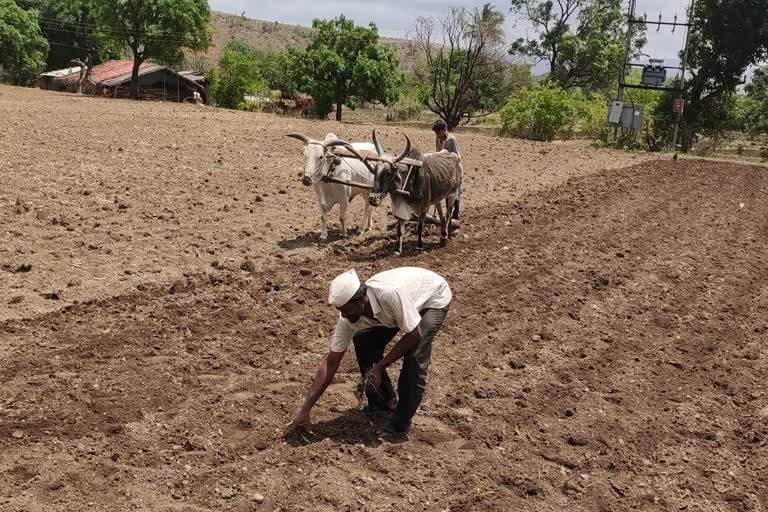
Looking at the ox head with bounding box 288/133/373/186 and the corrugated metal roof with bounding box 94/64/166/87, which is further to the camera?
the corrugated metal roof with bounding box 94/64/166/87

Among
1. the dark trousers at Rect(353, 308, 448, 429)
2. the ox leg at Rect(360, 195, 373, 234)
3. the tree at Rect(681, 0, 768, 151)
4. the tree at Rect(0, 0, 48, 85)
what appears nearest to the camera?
the dark trousers at Rect(353, 308, 448, 429)

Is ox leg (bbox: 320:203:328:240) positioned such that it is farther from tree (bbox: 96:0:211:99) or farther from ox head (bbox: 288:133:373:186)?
tree (bbox: 96:0:211:99)

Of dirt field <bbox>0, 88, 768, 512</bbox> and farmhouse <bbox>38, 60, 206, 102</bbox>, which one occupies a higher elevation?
farmhouse <bbox>38, 60, 206, 102</bbox>

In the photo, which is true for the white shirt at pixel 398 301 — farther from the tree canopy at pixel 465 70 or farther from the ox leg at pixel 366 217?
the tree canopy at pixel 465 70

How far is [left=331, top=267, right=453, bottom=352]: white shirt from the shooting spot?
18.3 ft

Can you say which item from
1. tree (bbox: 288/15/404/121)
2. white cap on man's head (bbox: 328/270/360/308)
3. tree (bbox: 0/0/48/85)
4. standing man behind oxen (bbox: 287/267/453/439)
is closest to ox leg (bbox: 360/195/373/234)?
standing man behind oxen (bbox: 287/267/453/439)

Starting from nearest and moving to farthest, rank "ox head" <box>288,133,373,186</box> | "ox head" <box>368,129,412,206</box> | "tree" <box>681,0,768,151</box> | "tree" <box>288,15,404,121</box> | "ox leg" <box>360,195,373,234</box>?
"ox head" <box>368,129,412,206</box> < "ox head" <box>288,133,373,186</box> < "ox leg" <box>360,195,373,234</box> < "tree" <box>681,0,768,151</box> < "tree" <box>288,15,404,121</box>

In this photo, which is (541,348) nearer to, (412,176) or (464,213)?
(412,176)

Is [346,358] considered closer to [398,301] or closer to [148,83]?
[398,301]

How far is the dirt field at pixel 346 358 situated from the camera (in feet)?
18.2

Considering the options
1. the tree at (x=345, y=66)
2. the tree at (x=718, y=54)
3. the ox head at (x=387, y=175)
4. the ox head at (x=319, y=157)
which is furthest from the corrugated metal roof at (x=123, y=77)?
the ox head at (x=387, y=175)

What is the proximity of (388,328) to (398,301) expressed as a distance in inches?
21.5

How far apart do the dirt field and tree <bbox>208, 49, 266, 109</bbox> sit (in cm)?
3059

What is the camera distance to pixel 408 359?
5.93 m
